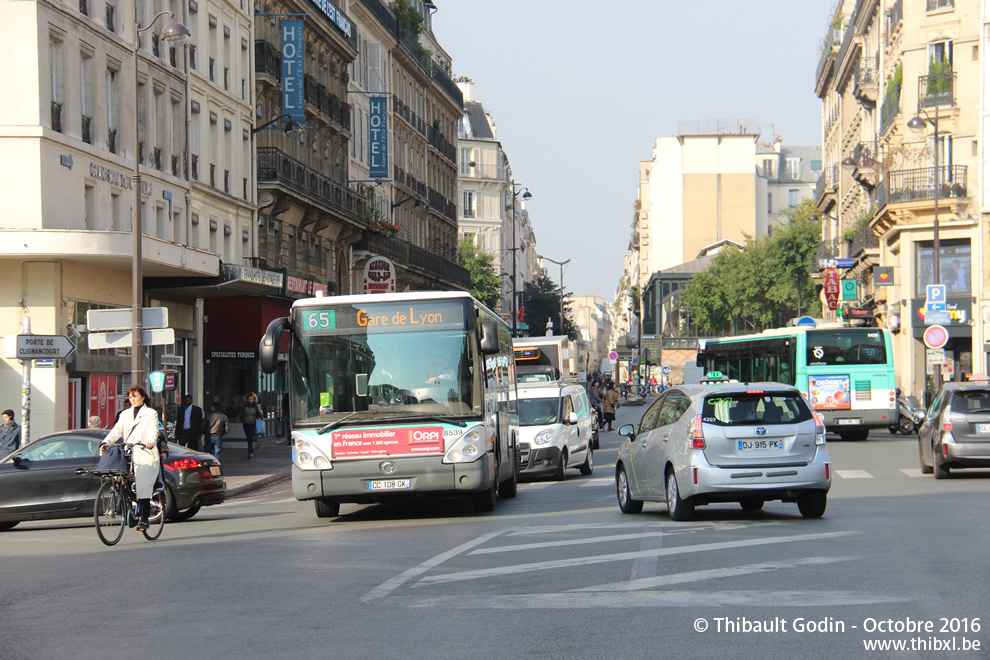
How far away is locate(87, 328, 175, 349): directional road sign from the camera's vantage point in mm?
25938

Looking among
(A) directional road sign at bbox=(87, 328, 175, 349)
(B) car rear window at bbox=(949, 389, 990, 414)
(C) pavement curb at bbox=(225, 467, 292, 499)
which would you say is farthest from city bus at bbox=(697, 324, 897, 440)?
(A) directional road sign at bbox=(87, 328, 175, 349)

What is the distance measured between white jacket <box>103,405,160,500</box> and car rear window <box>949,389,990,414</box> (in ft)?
43.4

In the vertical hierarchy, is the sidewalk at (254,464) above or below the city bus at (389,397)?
below

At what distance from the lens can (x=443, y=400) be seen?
59.1 ft

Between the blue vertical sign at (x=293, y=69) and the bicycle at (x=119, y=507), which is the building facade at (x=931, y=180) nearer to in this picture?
the blue vertical sign at (x=293, y=69)

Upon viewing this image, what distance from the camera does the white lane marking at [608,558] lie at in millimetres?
11359

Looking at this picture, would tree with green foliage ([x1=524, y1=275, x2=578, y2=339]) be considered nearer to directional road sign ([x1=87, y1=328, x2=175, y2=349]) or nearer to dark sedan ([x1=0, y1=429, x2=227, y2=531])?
directional road sign ([x1=87, y1=328, x2=175, y2=349])

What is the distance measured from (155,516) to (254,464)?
Result: 19.2m

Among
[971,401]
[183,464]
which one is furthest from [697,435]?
[971,401]

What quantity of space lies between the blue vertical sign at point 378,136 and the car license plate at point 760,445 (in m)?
46.1

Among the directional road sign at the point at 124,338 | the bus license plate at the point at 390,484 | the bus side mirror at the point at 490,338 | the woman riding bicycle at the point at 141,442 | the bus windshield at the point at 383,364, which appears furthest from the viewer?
→ the directional road sign at the point at 124,338

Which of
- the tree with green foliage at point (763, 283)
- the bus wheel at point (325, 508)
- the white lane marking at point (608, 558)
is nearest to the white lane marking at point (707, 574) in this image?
the white lane marking at point (608, 558)

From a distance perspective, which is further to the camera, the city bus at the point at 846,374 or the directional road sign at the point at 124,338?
the city bus at the point at 846,374

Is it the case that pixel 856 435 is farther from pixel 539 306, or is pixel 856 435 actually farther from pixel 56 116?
pixel 539 306
